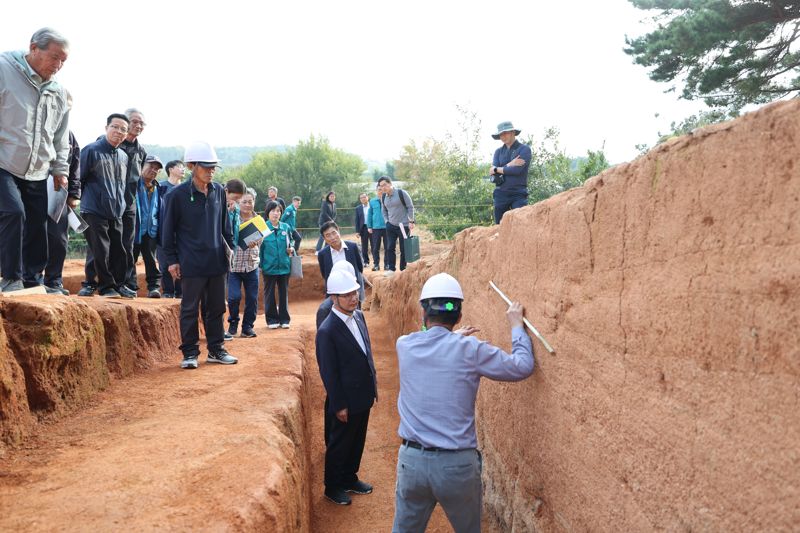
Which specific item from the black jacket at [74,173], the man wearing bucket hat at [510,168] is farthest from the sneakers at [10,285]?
the man wearing bucket hat at [510,168]

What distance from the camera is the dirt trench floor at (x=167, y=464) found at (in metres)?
2.65

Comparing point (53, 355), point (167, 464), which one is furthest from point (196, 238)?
point (167, 464)

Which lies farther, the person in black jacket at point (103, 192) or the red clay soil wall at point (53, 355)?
the person in black jacket at point (103, 192)

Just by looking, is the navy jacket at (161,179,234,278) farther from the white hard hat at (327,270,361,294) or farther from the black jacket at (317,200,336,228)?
the black jacket at (317,200,336,228)

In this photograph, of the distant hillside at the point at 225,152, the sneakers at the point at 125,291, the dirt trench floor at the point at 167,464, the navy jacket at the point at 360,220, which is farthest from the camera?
the distant hillside at the point at 225,152

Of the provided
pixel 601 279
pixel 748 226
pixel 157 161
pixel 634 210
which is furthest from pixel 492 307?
pixel 157 161

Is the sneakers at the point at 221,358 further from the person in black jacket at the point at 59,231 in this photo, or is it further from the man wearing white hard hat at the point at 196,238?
the person in black jacket at the point at 59,231

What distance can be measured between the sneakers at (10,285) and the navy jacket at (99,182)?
5.35ft

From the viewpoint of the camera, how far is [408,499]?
342 centimetres

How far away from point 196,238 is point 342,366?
5.63ft

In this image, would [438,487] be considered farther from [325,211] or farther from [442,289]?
[325,211]

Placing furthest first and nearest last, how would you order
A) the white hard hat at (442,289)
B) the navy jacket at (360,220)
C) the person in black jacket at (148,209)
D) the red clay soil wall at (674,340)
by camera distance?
1. the navy jacket at (360,220)
2. the person in black jacket at (148,209)
3. the white hard hat at (442,289)
4. the red clay soil wall at (674,340)

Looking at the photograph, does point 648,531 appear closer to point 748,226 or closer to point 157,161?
point 748,226

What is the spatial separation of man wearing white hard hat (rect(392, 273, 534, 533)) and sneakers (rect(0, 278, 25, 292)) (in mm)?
2892
